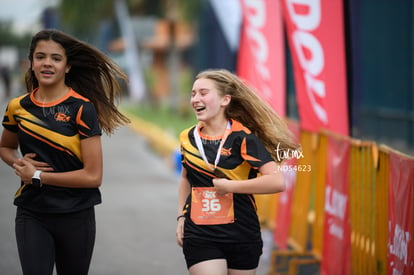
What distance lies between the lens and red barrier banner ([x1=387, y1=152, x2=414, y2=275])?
15.0 feet

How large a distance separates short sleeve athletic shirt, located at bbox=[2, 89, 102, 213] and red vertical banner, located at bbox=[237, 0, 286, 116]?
4.50 meters

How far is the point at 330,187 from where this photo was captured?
250 inches

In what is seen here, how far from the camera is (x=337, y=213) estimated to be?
20.2ft

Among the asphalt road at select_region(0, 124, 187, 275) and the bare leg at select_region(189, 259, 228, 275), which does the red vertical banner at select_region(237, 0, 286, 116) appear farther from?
the bare leg at select_region(189, 259, 228, 275)

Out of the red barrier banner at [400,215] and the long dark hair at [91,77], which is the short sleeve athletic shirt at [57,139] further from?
the red barrier banner at [400,215]

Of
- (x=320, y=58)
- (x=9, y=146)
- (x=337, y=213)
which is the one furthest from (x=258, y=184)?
(x=320, y=58)

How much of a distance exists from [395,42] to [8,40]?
81675 mm

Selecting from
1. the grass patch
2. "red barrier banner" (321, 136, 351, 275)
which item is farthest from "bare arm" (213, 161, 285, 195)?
the grass patch

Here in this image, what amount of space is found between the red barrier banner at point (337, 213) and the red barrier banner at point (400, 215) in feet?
3.06

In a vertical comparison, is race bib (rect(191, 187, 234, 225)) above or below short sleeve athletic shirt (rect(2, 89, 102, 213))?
below

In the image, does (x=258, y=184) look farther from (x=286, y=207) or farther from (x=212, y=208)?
(x=286, y=207)

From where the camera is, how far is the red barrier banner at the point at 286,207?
752cm

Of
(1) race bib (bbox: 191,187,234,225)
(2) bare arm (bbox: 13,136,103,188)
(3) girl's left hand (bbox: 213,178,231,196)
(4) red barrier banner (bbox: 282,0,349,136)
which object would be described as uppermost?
(4) red barrier banner (bbox: 282,0,349,136)

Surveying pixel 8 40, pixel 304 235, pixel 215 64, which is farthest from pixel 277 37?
pixel 8 40
